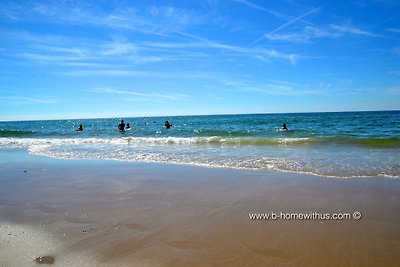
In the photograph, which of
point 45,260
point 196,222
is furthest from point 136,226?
point 45,260

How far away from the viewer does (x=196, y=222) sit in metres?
5.11

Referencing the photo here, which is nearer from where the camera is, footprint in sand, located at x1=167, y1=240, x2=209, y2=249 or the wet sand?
the wet sand

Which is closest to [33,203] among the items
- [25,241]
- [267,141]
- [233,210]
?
[25,241]

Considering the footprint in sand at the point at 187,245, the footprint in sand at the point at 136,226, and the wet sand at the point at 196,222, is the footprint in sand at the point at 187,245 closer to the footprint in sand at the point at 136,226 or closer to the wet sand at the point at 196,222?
the wet sand at the point at 196,222

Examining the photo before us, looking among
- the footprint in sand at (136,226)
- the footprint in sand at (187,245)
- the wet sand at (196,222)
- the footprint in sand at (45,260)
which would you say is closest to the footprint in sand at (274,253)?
the wet sand at (196,222)

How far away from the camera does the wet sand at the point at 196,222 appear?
390cm

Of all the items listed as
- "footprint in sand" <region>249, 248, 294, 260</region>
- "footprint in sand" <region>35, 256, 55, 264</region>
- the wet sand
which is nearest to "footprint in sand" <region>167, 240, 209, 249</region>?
the wet sand

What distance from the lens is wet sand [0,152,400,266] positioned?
3.90m

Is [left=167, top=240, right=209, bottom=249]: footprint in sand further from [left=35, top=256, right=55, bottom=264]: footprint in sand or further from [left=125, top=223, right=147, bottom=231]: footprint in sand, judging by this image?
[left=35, top=256, right=55, bottom=264]: footprint in sand

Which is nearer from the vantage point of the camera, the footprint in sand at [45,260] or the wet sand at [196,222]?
the footprint in sand at [45,260]

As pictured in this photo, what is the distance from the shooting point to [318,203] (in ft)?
19.6

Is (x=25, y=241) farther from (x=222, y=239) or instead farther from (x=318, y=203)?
(x=318, y=203)

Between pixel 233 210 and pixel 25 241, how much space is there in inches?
128

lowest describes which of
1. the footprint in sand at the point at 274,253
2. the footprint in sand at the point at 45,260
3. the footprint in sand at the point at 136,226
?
the footprint in sand at the point at 274,253
